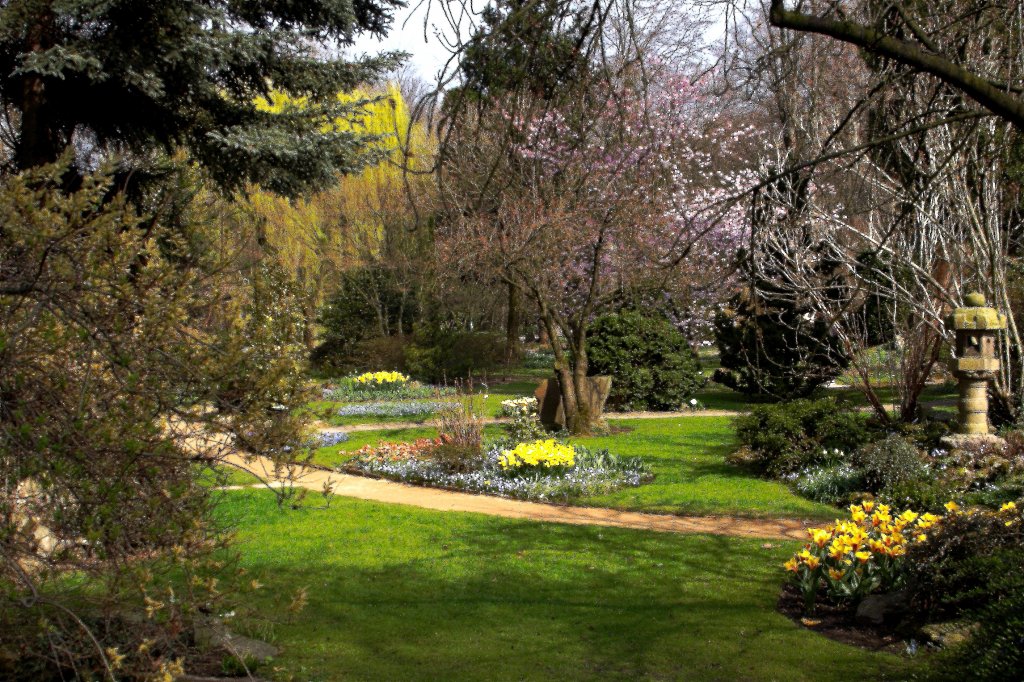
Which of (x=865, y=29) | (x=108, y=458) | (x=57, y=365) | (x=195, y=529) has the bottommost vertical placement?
(x=195, y=529)

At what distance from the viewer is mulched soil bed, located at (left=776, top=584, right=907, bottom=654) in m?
5.76

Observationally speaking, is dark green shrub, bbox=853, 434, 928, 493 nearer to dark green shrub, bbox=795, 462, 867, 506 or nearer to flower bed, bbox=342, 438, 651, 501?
dark green shrub, bbox=795, 462, 867, 506

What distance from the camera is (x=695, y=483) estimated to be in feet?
36.4

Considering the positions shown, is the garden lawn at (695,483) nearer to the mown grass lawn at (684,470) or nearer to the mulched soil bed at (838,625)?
the mown grass lawn at (684,470)

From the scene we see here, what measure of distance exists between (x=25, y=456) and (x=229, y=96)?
11.7 m

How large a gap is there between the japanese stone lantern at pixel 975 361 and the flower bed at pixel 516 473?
3.68 m

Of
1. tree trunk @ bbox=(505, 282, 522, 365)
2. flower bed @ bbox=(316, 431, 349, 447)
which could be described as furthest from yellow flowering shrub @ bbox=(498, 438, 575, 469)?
tree trunk @ bbox=(505, 282, 522, 365)

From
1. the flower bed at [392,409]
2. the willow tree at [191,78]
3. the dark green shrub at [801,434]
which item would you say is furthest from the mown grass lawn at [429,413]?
the dark green shrub at [801,434]

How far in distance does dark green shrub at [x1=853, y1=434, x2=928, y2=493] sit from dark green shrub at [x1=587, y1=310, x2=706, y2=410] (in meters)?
7.62

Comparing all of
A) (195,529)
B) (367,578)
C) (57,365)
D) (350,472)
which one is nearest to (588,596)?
(367,578)

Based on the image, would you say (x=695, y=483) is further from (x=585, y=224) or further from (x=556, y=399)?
(x=585, y=224)

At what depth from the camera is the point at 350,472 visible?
12.6 metres

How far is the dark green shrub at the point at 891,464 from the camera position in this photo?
9500mm

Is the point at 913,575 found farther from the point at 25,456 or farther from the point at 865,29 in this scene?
the point at 25,456
